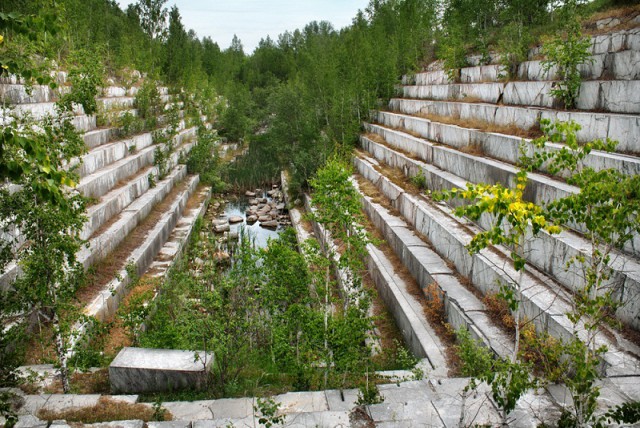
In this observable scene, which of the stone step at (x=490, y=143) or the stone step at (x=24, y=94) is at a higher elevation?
the stone step at (x=24, y=94)

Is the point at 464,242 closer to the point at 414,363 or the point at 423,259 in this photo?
the point at 423,259

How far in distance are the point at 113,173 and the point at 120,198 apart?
985 mm

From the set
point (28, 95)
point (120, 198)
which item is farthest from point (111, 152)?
point (28, 95)

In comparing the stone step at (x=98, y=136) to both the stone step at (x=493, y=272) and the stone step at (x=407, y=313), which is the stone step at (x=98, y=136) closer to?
the stone step at (x=493, y=272)

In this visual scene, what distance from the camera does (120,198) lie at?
11828 mm

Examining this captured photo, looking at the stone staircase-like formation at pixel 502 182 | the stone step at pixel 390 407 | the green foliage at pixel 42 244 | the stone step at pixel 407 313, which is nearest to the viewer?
the stone step at pixel 390 407

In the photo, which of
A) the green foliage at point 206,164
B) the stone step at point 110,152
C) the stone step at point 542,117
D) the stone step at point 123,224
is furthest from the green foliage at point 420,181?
the green foliage at point 206,164

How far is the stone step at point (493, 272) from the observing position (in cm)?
458

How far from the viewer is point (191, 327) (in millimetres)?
5680

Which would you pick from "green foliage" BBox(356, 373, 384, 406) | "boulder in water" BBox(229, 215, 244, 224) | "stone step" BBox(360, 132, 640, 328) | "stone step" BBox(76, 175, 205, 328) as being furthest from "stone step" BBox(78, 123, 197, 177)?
"stone step" BBox(360, 132, 640, 328)

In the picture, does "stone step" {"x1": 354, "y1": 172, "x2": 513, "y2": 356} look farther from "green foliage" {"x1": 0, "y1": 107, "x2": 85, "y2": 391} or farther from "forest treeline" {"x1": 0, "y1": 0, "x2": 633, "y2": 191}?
"forest treeline" {"x1": 0, "y1": 0, "x2": 633, "y2": 191}

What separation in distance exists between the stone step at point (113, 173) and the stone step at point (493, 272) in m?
6.54

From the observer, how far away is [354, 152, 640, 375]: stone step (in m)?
4.58

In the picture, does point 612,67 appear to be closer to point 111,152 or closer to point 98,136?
point 111,152
